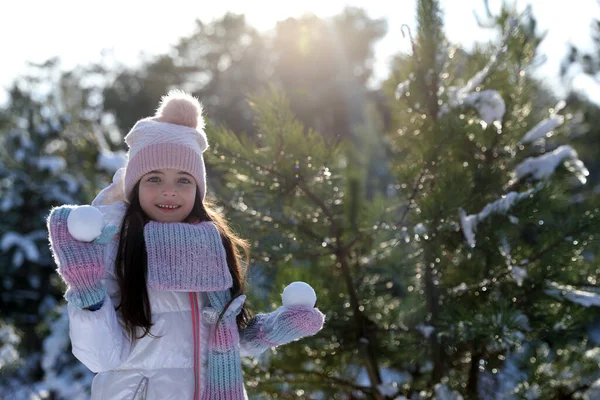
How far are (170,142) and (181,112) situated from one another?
0.12 m

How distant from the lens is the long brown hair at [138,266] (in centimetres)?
129

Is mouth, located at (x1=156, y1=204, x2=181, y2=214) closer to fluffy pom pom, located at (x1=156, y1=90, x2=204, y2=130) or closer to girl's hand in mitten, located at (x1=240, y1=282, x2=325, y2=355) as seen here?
fluffy pom pom, located at (x1=156, y1=90, x2=204, y2=130)

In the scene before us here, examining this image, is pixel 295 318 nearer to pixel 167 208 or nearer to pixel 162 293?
pixel 162 293

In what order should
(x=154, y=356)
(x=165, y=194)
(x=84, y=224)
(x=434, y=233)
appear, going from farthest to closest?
1. (x=434, y=233)
2. (x=165, y=194)
3. (x=154, y=356)
4. (x=84, y=224)

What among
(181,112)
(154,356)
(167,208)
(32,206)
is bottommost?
(154,356)

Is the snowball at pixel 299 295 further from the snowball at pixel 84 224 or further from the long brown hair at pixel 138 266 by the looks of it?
the snowball at pixel 84 224

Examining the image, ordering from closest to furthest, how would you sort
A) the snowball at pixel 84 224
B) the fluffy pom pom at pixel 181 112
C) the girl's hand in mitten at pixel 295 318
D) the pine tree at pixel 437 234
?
the snowball at pixel 84 224
the girl's hand in mitten at pixel 295 318
the fluffy pom pom at pixel 181 112
the pine tree at pixel 437 234

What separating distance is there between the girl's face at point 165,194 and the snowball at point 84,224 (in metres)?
0.30

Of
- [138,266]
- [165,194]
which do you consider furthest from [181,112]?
[138,266]

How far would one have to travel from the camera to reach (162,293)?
1354mm

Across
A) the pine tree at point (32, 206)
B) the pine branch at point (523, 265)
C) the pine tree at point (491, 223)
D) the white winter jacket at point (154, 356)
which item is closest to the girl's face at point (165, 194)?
the white winter jacket at point (154, 356)

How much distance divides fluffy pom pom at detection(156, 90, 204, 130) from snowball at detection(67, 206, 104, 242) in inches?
18.2

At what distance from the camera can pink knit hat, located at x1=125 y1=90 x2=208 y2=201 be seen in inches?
57.1

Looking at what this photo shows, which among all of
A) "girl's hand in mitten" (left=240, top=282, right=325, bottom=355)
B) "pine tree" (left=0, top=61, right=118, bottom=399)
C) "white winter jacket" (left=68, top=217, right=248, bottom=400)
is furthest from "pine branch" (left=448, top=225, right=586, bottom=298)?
"pine tree" (left=0, top=61, right=118, bottom=399)
